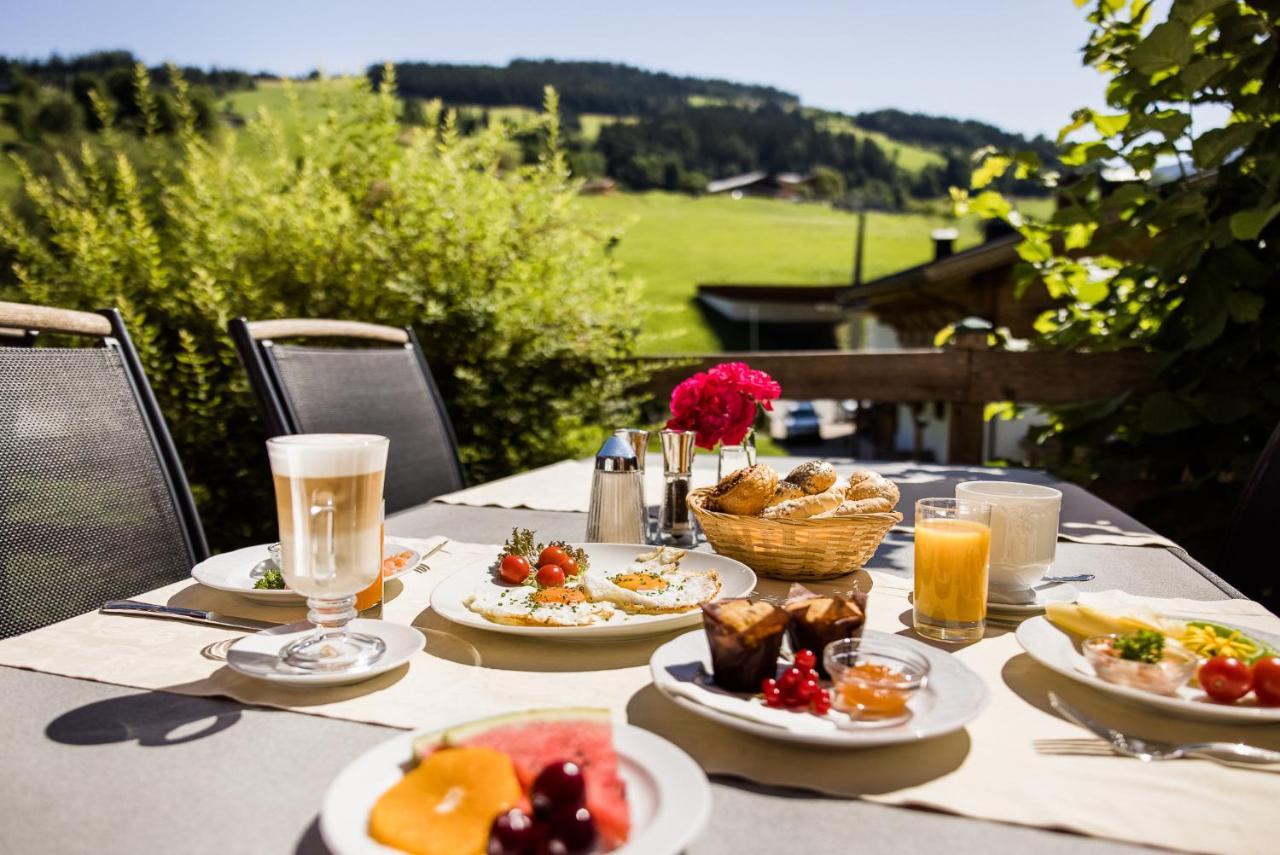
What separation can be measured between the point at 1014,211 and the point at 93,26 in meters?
53.3

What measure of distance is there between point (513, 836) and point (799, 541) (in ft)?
2.49

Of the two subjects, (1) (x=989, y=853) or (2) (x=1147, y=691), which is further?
(2) (x=1147, y=691)

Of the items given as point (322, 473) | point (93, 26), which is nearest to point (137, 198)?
point (322, 473)

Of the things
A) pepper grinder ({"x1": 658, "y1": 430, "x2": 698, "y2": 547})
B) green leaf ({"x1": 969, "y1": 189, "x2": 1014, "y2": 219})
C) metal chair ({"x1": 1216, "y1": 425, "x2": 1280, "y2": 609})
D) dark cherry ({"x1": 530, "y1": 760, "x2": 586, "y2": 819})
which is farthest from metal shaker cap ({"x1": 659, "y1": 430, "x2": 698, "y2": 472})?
green leaf ({"x1": 969, "y1": 189, "x2": 1014, "y2": 219})

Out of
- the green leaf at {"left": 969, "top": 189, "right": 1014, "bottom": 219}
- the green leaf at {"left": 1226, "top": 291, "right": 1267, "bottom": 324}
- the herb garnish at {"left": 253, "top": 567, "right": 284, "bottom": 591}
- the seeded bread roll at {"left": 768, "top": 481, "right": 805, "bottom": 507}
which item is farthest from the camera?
the green leaf at {"left": 969, "top": 189, "right": 1014, "bottom": 219}

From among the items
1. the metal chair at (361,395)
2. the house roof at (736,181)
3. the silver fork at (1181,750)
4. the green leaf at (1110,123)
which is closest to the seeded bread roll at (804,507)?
the silver fork at (1181,750)

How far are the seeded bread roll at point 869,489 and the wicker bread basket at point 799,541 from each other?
85 millimetres

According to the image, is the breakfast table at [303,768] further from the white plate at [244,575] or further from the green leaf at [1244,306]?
the green leaf at [1244,306]

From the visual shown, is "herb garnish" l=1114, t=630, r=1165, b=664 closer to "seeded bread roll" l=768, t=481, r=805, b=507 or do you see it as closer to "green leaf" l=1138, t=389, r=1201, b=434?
"seeded bread roll" l=768, t=481, r=805, b=507

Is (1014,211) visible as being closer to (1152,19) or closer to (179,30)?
(1152,19)

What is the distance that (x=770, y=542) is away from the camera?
1198 mm

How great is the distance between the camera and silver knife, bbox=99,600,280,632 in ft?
3.17

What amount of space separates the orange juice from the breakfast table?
0.05 meters

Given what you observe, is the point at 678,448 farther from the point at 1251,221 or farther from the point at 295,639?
the point at 1251,221
